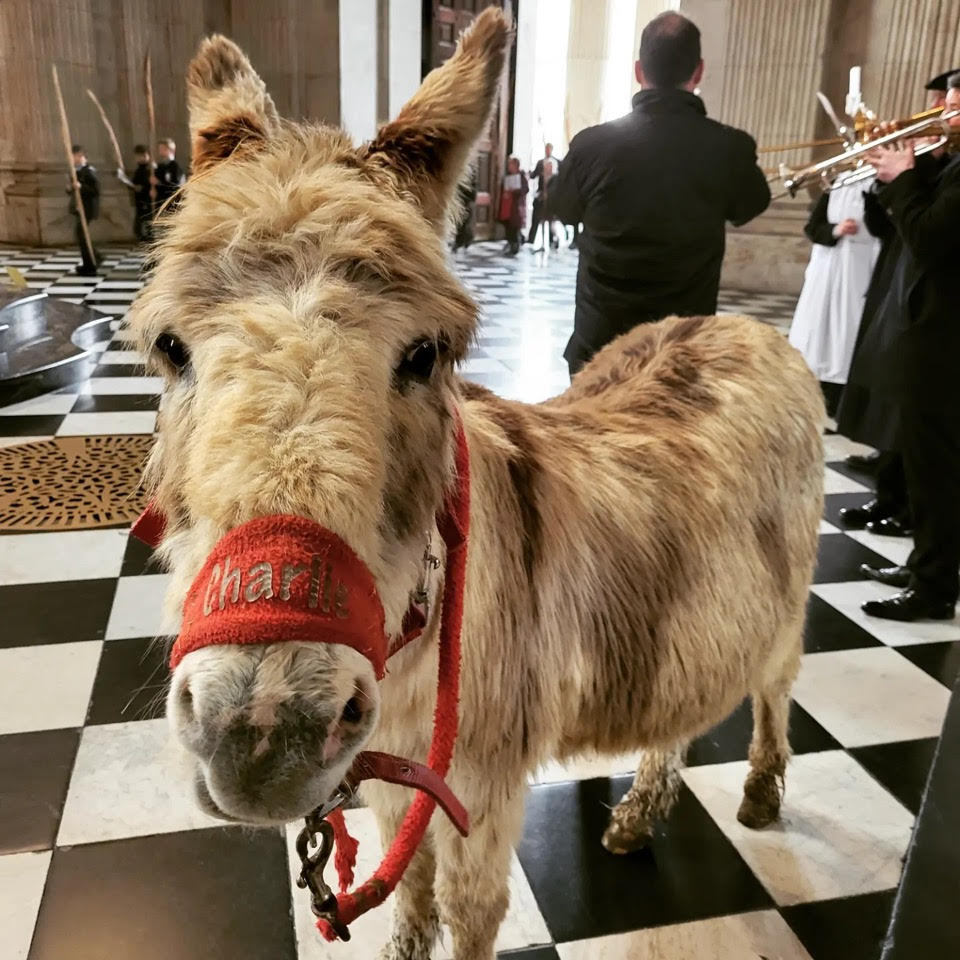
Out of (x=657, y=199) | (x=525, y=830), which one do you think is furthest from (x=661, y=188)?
(x=525, y=830)

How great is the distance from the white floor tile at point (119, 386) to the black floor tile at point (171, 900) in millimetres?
3520

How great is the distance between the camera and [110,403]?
181 inches

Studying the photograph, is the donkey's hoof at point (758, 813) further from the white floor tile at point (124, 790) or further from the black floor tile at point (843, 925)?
the white floor tile at point (124, 790)

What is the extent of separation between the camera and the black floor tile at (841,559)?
3146 millimetres

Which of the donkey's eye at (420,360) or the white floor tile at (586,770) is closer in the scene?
the donkey's eye at (420,360)

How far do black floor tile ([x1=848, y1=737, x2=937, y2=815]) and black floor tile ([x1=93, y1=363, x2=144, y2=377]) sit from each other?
4635 mm

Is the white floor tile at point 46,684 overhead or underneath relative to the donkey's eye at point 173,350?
underneath

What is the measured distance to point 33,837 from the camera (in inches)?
67.6

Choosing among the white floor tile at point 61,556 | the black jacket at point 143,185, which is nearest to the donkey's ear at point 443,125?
the white floor tile at point 61,556

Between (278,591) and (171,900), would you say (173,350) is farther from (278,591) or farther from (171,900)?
(171,900)

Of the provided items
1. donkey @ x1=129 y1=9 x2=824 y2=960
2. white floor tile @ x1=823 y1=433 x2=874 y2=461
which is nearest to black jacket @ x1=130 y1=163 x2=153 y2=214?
white floor tile @ x1=823 y1=433 x2=874 y2=461

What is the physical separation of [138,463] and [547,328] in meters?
4.16

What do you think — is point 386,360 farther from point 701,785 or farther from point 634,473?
point 701,785

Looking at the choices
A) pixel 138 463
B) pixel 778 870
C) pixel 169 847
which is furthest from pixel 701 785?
pixel 138 463
